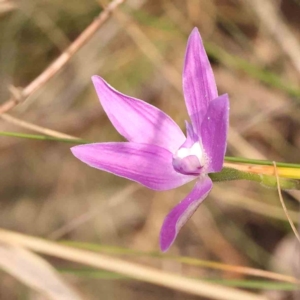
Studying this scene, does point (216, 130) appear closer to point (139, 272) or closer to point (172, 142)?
point (172, 142)

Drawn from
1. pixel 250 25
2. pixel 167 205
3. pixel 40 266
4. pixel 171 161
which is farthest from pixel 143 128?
pixel 250 25

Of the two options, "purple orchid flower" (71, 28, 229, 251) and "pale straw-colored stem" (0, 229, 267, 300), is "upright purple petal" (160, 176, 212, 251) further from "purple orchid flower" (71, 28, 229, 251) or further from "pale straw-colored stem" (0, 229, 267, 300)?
"pale straw-colored stem" (0, 229, 267, 300)

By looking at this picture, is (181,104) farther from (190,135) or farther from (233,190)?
(190,135)

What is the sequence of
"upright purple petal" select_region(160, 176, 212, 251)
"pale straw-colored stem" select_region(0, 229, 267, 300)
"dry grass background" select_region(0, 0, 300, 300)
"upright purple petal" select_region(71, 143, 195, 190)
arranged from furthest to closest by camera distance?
"dry grass background" select_region(0, 0, 300, 300) → "pale straw-colored stem" select_region(0, 229, 267, 300) → "upright purple petal" select_region(71, 143, 195, 190) → "upright purple petal" select_region(160, 176, 212, 251)

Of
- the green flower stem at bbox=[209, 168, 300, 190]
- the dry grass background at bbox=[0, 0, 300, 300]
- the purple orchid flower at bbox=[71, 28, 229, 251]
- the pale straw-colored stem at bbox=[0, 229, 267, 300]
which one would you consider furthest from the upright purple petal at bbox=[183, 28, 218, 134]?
the dry grass background at bbox=[0, 0, 300, 300]

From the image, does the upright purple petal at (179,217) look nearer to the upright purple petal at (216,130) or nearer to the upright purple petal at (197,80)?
the upright purple petal at (216,130)

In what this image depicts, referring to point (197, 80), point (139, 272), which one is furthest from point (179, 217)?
point (139, 272)
